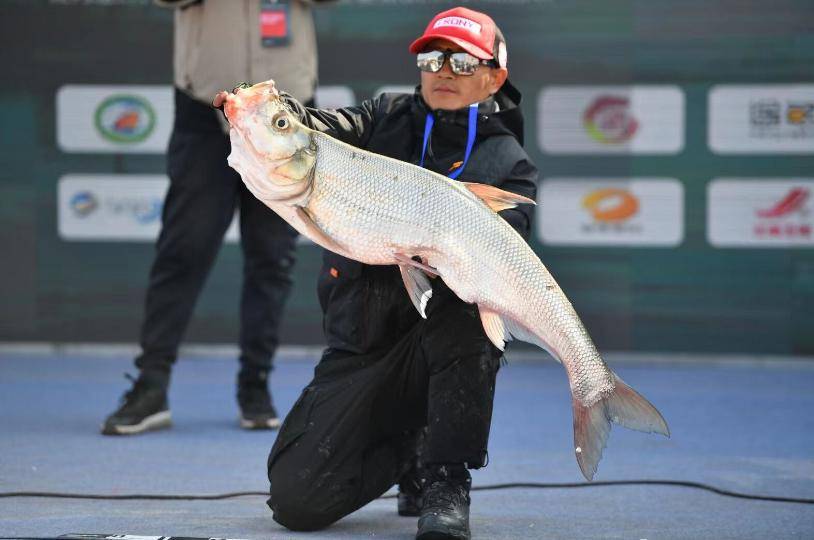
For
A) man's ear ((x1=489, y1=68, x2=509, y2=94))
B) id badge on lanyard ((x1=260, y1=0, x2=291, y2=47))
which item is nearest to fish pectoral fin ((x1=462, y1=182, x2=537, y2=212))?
man's ear ((x1=489, y1=68, x2=509, y2=94))

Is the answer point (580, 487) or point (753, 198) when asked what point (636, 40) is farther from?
point (580, 487)

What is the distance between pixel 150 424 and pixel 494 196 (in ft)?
6.74

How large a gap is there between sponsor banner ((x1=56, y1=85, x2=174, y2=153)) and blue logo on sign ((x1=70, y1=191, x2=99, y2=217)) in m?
0.20

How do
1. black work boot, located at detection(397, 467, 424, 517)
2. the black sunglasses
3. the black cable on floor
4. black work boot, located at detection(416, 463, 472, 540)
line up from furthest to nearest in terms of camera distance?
the black cable on floor → black work boot, located at detection(397, 467, 424, 517) → the black sunglasses → black work boot, located at detection(416, 463, 472, 540)

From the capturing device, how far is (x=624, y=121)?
19.0ft

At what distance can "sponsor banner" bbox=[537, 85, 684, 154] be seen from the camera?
5.79 meters

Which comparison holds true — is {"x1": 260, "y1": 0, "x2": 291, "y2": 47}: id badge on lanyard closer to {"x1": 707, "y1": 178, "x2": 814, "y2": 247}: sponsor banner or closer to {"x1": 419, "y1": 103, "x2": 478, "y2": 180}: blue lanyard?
{"x1": 419, "y1": 103, "x2": 478, "y2": 180}: blue lanyard

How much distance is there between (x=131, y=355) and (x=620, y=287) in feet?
7.07

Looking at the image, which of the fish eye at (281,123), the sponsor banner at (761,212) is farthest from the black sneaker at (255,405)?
the sponsor banner at (761,212)

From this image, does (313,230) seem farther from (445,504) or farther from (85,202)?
(85,202)

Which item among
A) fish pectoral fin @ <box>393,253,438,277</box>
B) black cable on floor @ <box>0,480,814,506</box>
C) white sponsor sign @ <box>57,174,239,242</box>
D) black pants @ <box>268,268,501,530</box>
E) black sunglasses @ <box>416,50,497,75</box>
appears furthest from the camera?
white sponsor sign @ <box>57,174,239,242</box>

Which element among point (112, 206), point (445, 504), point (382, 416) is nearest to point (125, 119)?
point (112, 206)

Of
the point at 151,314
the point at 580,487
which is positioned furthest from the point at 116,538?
the point at 151,314

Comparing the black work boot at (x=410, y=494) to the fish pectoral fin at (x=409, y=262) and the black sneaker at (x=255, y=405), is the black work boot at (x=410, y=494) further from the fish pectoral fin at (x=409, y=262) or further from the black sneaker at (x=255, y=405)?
the black sneaker at (x=255, y=405)
